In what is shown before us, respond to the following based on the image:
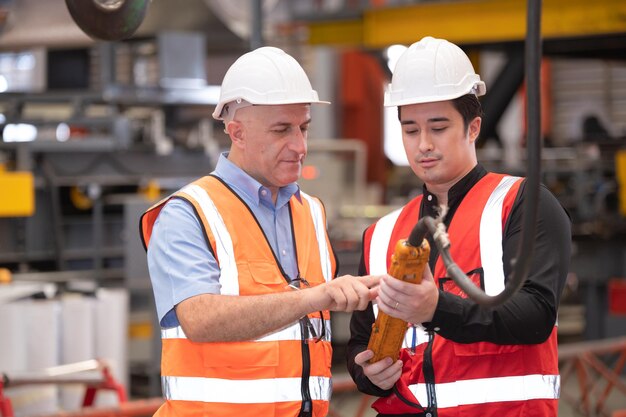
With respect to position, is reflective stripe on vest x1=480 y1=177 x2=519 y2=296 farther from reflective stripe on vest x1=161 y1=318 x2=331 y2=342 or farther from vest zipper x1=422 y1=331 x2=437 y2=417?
reflective stripe on vest x1=161 y1=318 x2=331 y2=342

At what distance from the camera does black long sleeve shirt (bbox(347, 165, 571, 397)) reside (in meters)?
2.48

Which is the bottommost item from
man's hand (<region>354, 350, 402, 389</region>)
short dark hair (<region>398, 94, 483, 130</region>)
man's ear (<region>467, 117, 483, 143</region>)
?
man's hand (<region>354, 350, 402, 389</region>)

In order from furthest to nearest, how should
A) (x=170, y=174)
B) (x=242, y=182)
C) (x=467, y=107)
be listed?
(x=170, y=174), (x=242, y=182), (x=467, y=107)

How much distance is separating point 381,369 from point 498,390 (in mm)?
304

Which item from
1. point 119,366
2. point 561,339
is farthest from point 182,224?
point 561,339

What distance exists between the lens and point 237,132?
9.45 feet

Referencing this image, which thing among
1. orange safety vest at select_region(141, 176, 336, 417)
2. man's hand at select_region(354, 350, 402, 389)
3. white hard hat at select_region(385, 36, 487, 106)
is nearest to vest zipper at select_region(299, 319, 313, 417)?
orange safety vest at select_region(141, 176, 336, 417)

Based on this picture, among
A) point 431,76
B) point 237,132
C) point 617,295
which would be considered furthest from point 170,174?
point 431,76

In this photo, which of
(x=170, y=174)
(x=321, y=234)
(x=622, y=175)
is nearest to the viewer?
(x=321, y=234)

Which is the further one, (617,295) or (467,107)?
(617,295)

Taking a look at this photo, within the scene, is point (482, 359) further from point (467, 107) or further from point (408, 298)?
point (467, 107)

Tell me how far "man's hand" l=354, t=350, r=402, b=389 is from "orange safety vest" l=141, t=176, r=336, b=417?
0.50 ft

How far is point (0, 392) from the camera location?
4840mm

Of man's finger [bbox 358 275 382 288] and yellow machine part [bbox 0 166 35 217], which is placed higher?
yellow machine part [bbox 0 166 35 217]
